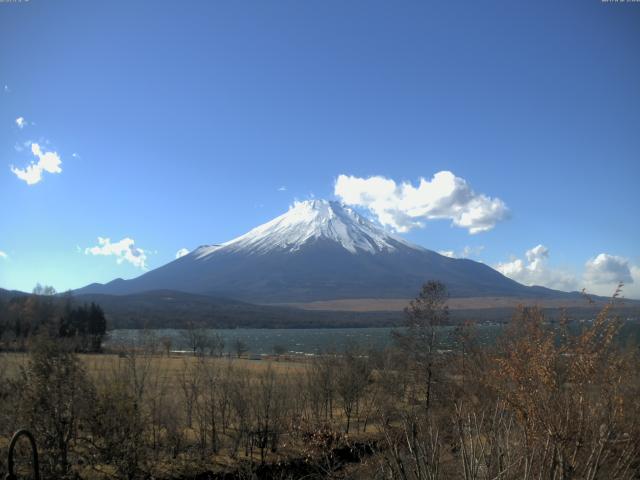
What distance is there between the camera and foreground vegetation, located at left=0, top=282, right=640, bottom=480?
249 inches

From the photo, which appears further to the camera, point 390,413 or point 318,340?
point 318,340

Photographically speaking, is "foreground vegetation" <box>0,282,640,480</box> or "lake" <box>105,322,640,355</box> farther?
"lake" <box>105,322,640,355</box>

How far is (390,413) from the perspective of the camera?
52.4 feet

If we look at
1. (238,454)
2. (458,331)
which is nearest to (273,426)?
(238,454)

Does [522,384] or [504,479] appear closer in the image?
[504,479]

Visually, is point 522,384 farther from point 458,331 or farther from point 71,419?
point 458,331

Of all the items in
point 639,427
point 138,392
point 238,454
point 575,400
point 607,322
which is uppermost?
point 607,322

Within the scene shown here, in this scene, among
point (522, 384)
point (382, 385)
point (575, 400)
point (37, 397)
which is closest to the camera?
point (575, 400)

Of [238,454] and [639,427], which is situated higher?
[639,427]

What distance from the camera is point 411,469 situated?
23.2 feet

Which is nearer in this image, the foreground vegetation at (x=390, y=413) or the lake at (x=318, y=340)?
the foreground vegetation at (x=390, y=413)

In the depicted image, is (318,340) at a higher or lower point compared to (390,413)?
lower

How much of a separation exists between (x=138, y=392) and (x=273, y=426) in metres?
6.74

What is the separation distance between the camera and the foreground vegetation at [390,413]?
6.32 metres
